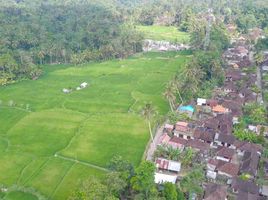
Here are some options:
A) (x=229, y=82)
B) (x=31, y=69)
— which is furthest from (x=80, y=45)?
(x=229, y=82)

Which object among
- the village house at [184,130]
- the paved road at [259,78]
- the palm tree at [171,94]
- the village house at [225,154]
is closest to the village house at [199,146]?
the village house at [225,154]

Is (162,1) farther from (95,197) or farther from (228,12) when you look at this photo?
(95,197)

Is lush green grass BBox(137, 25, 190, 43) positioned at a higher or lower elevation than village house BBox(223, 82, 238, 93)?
lower

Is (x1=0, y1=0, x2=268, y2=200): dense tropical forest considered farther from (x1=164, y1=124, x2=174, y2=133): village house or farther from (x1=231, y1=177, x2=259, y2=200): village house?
(x1=231, y1=177, x2=259, y2=200): village house

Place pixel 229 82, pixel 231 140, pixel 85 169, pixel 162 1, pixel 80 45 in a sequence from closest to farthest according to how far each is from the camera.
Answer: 1. pixel 85 169
2. pixel 231 140
3. pixel 229 82
4. pixel 80 45
5. pixel 162 1

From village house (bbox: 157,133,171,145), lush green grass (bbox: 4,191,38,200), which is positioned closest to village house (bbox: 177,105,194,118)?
village house (bbox: 157,133,171,145)

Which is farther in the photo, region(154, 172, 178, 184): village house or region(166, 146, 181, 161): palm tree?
region(166, 146, 181, 161): palm tree

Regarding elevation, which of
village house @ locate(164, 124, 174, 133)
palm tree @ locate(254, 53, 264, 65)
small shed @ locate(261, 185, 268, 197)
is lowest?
village house @ locate(164, 124, 174, 133)
